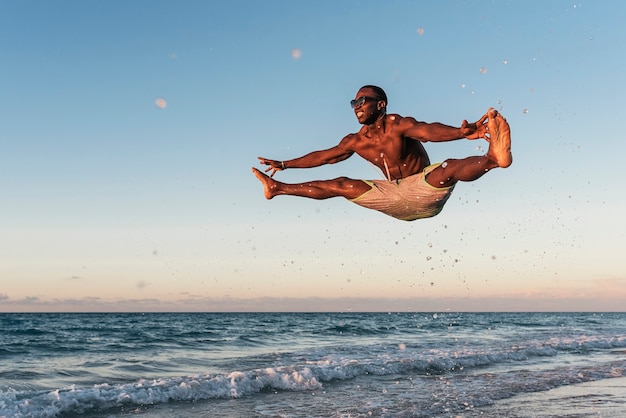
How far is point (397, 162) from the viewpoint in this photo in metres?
8.15

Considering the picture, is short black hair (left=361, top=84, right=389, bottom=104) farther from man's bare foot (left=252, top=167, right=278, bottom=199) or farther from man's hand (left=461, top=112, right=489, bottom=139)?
man's bare foot (left=252, top=167, right=278, bottom=199)

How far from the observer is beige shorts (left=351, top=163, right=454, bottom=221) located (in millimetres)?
7922

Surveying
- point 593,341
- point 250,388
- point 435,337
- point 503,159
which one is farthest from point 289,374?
point 593,341

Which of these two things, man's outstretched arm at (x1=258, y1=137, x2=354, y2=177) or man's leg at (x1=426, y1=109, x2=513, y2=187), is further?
man's outstretched arm at (x1=258, y1=137, x2=354, y2=177)

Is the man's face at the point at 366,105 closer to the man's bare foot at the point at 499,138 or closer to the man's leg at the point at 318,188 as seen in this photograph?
the man's leg at the point at 318,188

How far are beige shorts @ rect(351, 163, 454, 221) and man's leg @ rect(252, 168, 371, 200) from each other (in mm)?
109

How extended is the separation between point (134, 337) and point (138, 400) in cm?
2081

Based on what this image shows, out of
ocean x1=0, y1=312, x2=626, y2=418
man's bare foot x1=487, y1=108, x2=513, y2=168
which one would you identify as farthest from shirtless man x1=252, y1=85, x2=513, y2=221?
ocean x1=0, y1=312, x2=626, y2=418

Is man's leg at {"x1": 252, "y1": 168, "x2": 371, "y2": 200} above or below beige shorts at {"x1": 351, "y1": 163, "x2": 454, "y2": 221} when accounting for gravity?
above

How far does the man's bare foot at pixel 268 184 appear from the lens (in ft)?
29.0

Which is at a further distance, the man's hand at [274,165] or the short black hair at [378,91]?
the man's hand at [274,165]

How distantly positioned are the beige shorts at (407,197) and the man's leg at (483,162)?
0.14 meters

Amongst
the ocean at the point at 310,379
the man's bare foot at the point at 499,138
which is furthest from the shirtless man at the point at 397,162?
the ocean at the point at 310,379

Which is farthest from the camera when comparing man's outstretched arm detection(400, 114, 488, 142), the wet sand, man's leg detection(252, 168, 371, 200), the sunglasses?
the wet sand
